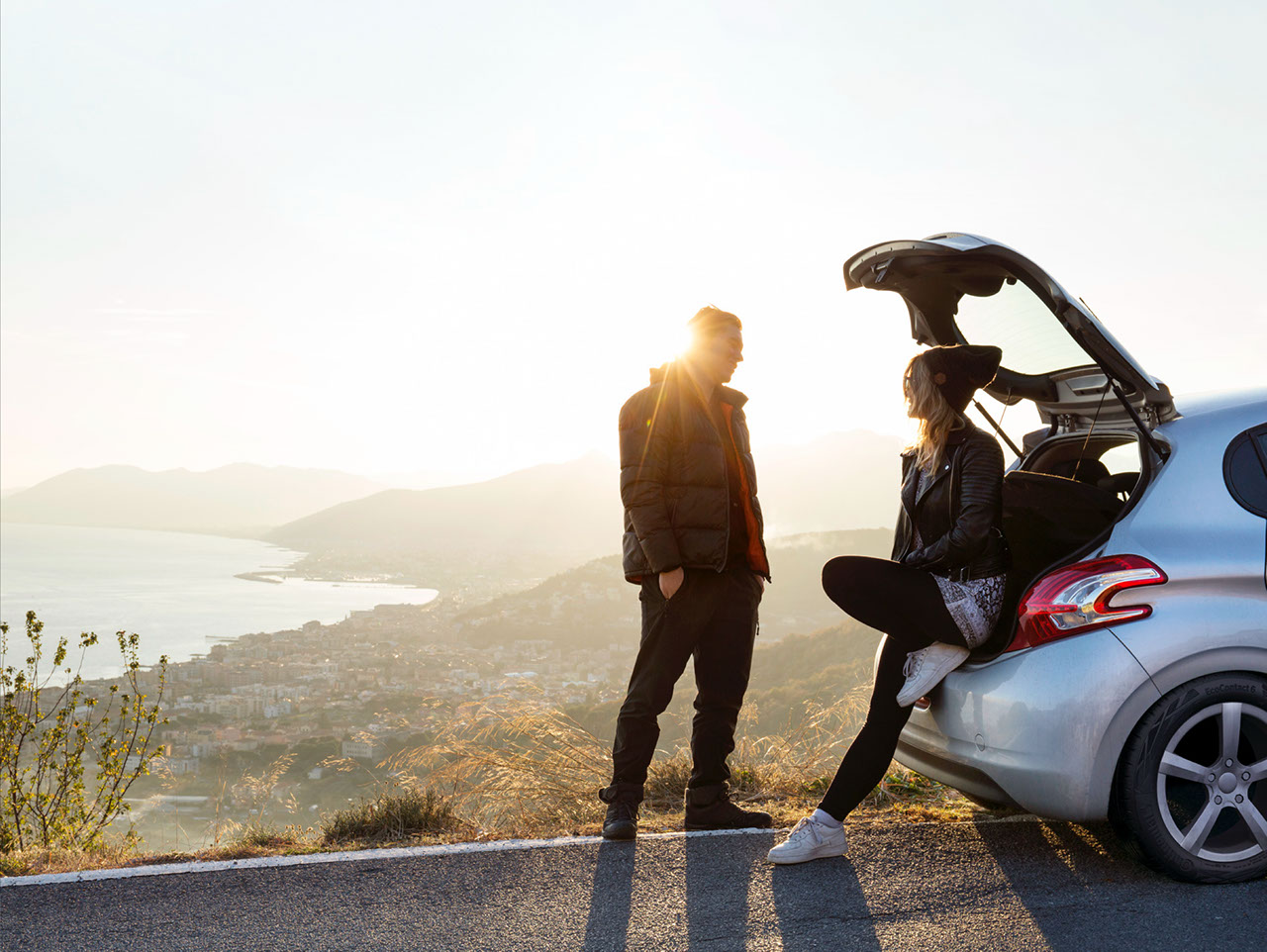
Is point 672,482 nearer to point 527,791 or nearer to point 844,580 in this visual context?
point 844,580

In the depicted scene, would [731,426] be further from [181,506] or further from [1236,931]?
[181,506]

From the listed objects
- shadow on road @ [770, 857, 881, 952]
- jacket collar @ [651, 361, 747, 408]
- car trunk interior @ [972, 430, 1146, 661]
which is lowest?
shadow on road @ [770, 857, 881, 952]

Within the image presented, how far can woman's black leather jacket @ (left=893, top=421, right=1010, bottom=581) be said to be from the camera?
3230 millimetres

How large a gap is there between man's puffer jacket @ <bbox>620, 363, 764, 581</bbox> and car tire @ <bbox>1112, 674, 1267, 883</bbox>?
5.63ft

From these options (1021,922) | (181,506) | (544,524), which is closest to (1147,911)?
(1021,922)

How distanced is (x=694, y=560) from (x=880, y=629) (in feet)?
2.86

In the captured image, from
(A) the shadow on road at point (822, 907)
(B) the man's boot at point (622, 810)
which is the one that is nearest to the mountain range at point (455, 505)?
(B) the man's boot at point (622, 810)

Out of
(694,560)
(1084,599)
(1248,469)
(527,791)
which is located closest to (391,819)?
(527,791)

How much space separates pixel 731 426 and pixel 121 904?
2.97 metres

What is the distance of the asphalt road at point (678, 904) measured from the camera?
8.83ft

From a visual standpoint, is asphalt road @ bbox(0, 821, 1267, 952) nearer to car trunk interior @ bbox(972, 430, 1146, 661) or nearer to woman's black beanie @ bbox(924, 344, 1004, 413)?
car trunk interior @ bbox(972, 430, 1146, 661)

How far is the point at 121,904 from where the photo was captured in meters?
2.98

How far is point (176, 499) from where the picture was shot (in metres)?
156

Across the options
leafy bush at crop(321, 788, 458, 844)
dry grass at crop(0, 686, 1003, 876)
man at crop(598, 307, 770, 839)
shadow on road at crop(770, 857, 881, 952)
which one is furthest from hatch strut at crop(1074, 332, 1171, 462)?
leafy bush at crop(321, 788, 458, 844)
